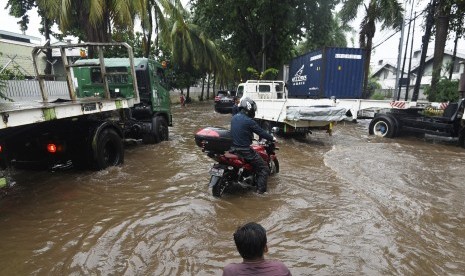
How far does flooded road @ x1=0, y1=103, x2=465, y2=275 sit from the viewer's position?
11.2 feet


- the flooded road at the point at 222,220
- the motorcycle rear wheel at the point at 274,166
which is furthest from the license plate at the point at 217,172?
the motorcycle rear wheel at the point at 274,166

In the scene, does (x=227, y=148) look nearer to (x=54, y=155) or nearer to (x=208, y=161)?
(x=208, y=161)

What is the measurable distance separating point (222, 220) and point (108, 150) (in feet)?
12.3

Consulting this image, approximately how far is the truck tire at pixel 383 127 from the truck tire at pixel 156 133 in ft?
24.3

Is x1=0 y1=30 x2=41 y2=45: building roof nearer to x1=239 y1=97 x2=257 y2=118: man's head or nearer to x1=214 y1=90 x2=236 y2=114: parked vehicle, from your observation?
x1=214 y1=90 x2=236 y2=114: parked vehicle

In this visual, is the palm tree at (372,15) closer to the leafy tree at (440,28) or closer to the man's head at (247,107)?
the leafy tree at (440,28)

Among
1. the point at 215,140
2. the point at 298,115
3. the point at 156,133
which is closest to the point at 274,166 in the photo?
the point at 215,140

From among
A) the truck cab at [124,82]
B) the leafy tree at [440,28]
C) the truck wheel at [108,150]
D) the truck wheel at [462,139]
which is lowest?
the truck wheel at [462,139]

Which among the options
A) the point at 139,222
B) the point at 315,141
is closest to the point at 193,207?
the point at 139,222

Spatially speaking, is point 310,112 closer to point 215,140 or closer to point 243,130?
point 243,130

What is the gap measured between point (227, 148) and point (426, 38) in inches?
571

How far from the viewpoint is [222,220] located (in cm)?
445

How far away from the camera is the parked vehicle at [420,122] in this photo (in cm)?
1002

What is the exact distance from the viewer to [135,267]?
3307 mm
